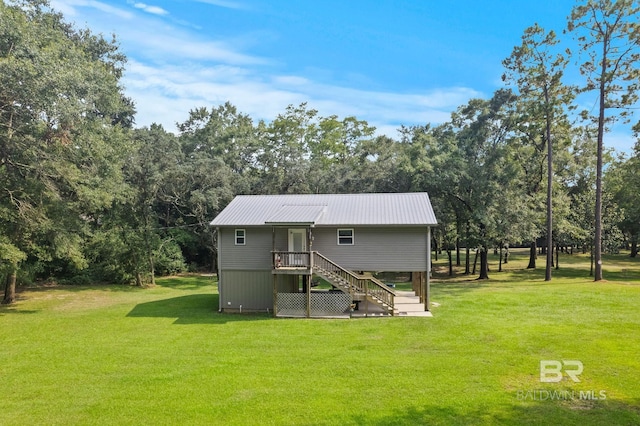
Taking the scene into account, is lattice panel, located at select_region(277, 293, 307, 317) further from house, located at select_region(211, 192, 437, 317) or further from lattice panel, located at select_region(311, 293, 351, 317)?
lattice panel, located at select_region(311, 293, 351, 317)

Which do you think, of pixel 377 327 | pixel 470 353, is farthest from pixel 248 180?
pixel 470 353

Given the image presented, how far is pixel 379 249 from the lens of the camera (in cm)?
1941

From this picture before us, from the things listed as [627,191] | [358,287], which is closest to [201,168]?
[358,287]

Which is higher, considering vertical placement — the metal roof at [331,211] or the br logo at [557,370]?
the metal roof at [331,211]

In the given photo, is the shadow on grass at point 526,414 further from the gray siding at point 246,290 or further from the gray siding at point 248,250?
the gray siding at point 248,250

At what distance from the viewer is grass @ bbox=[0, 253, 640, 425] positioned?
8.51 m

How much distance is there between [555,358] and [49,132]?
2299 centimetres

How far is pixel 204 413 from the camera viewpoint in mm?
8531

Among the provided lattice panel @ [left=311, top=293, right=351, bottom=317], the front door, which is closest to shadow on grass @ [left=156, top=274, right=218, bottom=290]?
the front door

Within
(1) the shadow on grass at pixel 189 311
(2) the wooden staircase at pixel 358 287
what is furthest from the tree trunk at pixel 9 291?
(2) the wooden staircase at pixel 358 287

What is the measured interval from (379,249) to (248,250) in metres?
6.39

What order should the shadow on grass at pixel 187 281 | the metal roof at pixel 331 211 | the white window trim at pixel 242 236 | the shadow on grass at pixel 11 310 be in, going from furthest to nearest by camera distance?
the shadow on grass at pixel 187 281 < the shadow on grass at pixel 11 310 < the white window trim at pixel 242 236 < the metal roof at pixel 331 211

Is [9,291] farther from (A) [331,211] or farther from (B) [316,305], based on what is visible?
(A) [331,211]

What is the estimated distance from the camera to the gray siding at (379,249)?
19094mm
